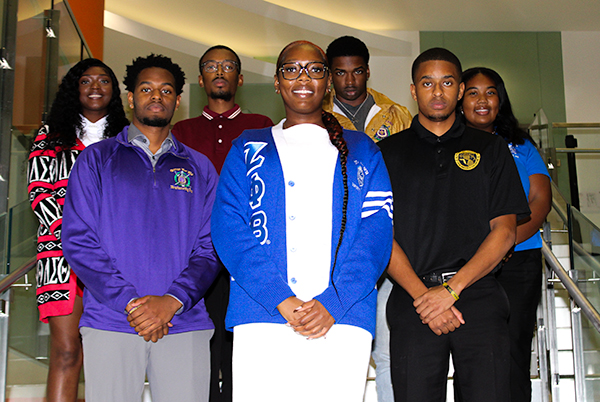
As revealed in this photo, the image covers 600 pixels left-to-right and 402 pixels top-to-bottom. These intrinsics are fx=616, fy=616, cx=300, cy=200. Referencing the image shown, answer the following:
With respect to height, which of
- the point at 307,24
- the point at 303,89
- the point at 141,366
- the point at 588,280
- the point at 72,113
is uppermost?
the point at 307,24

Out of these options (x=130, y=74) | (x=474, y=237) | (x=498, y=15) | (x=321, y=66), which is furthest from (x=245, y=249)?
(x=498, y=15)

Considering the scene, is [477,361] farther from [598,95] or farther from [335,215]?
[598,95]

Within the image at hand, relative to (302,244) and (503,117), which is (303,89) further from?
(503,117)

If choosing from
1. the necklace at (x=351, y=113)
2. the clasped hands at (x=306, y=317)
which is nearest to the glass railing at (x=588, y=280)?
the necklace at (x=351, y=113)

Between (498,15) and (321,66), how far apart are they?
8.62 meters

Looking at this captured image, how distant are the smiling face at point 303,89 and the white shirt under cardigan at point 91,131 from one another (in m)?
1.14

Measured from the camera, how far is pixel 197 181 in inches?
104

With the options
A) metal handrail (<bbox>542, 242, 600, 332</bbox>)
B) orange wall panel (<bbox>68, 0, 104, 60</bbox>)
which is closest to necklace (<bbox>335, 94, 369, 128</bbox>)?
metal handrail (<bbox>542, 242, 600, 332</bbox>)

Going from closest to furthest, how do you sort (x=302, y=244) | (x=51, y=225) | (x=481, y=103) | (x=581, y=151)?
1. (x=302, y=244)
2. (x=51, y=225)
3. (x=481, y=103)
4. (x=581, y=151)

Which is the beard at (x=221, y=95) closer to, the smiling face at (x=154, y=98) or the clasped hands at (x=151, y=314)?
the smiling face at (x=154, y=98)

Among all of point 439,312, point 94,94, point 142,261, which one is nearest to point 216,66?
point 94,94

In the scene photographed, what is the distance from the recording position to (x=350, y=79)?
344 centimetres

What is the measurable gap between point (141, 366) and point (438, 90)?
5.45ft

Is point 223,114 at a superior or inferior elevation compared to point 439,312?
superior
